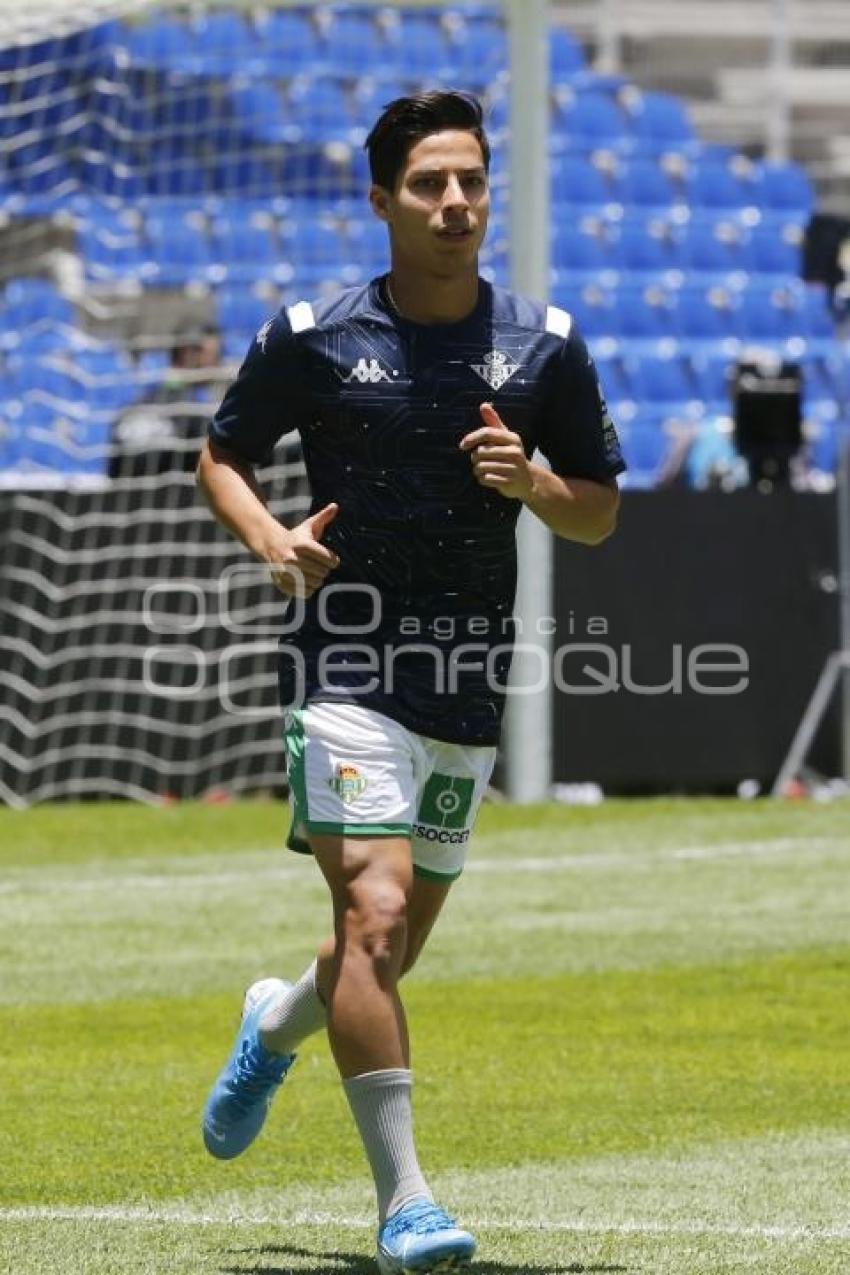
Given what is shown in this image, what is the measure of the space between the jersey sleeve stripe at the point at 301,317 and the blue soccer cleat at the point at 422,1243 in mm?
1650

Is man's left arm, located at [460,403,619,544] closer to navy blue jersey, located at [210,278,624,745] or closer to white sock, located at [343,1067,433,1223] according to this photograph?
navy blue jersey, located at [210,278,624,745]

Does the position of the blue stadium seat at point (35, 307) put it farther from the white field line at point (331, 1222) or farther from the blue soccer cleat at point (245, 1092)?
the white field line at point (331, 1222)

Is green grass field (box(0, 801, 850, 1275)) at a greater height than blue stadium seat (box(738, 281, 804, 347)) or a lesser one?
greater

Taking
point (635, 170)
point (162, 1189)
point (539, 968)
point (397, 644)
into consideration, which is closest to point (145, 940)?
point (539, 968)

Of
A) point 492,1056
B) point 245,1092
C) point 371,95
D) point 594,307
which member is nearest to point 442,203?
point 245,1092

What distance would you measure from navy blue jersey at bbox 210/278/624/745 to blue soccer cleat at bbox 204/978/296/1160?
2.78ft

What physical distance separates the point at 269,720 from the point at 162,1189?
8.99m

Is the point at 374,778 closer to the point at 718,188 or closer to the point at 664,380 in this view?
the point at 664,380

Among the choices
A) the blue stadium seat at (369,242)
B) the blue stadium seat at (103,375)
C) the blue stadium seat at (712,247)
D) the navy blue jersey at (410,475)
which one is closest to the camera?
the navy blue jersey at (410,475)

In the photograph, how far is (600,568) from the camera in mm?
14758

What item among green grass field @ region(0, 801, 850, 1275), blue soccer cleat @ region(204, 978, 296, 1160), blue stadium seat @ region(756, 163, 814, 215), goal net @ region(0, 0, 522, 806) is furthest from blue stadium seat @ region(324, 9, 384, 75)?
blue soccer cleat @ region(204, 978, 296, 1160)

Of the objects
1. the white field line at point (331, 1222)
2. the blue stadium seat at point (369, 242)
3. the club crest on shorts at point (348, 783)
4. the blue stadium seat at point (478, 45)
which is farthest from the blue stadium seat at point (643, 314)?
the club crest on shorts at point (348, 783)

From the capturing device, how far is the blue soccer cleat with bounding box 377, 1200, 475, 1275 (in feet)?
14.7

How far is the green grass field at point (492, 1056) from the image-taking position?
16.8 ft
